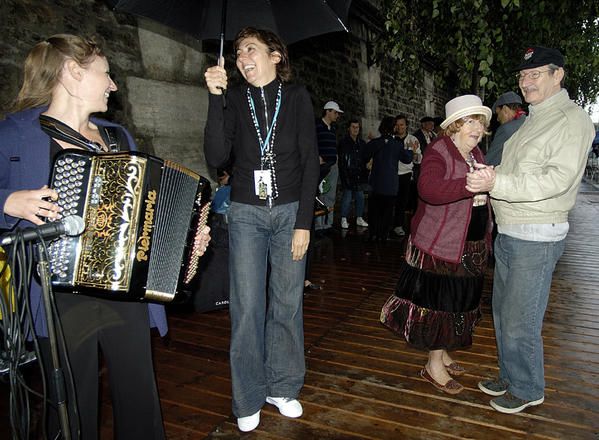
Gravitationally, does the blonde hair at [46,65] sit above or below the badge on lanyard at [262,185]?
above

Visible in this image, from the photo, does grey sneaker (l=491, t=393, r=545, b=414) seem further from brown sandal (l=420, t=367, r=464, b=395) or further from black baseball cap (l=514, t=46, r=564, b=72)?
black baseball cap (l=514, t=46, r=564, b=72)

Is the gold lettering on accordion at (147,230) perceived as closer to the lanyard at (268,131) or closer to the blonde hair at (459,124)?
the lanyard at (268,131)

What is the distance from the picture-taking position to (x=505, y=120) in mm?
4418

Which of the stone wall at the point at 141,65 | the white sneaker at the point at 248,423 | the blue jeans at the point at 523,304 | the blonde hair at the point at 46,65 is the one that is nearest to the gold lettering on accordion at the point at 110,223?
the blonde hair at the point at 46,65

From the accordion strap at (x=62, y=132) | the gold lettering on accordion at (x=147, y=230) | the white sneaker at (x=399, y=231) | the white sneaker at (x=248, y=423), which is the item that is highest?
the accordion strap at (x=62, y=132)

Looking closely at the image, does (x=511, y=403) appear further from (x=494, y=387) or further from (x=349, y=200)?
(x=349, y=200)

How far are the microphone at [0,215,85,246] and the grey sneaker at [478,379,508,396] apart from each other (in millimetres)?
2348

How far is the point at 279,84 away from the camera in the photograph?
2.18 meters

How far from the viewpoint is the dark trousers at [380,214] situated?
21.8 ft

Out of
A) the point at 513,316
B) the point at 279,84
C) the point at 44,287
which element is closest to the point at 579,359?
the point at 513,316

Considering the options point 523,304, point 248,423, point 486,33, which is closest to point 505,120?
point 486,33

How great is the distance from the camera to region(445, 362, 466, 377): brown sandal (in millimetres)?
2850

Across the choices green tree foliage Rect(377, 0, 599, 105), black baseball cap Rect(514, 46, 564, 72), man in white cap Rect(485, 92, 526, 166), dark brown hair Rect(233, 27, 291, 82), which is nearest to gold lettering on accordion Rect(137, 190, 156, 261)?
dark brown hair Rect(233, 27, 291, 82)

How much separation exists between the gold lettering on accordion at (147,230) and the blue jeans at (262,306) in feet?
2.07
